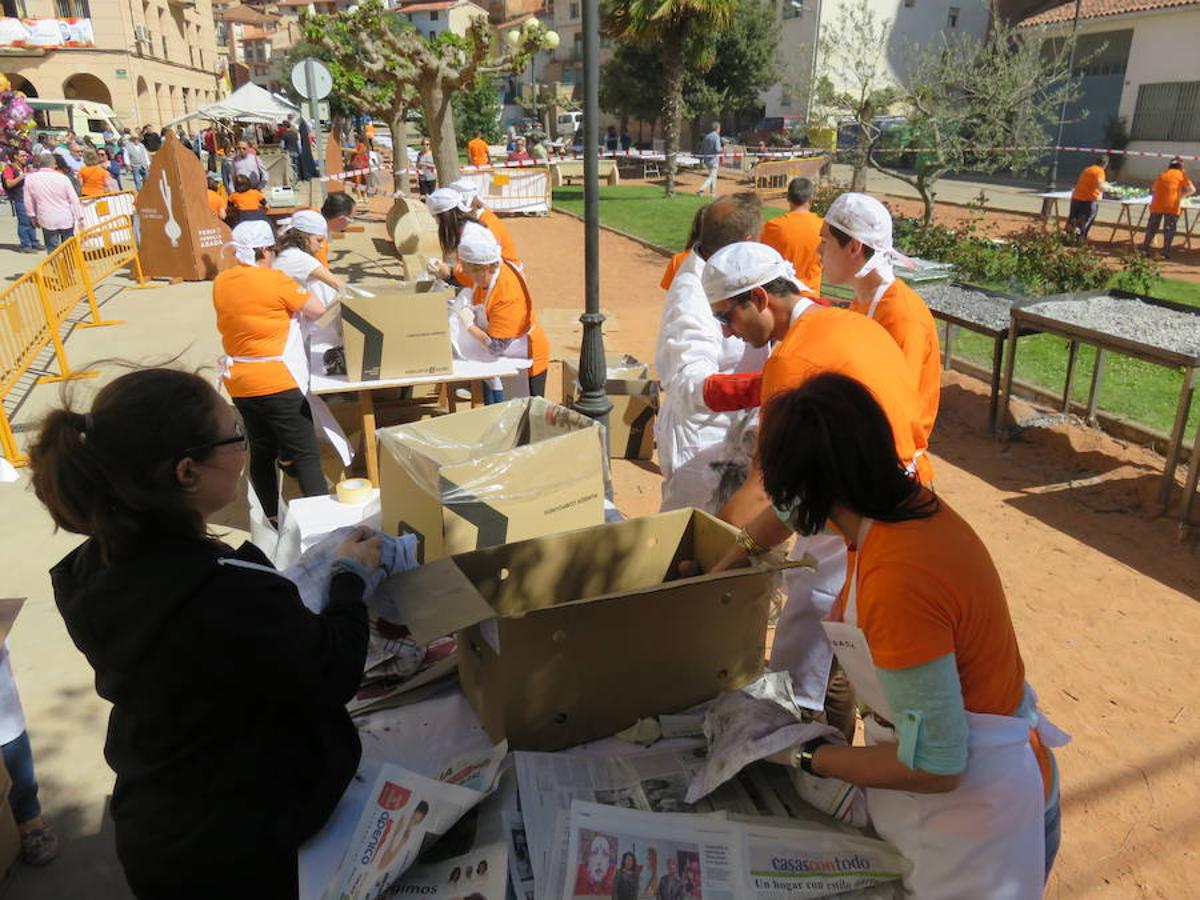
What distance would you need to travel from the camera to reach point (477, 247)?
16.4 ft

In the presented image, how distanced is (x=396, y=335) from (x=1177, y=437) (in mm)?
4975

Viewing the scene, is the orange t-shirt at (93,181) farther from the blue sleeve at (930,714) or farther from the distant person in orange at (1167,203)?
the distant person in orange at (1167,203)

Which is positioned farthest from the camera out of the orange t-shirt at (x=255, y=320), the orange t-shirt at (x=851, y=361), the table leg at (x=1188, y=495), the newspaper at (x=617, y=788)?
the table leg at (x=1188, y=495)

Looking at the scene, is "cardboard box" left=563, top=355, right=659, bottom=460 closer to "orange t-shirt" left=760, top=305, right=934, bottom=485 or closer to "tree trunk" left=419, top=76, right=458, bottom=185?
"orange t-shirt" left=760, top=305, right=934, bottom=485

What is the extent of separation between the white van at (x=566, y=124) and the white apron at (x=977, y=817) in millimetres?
46876

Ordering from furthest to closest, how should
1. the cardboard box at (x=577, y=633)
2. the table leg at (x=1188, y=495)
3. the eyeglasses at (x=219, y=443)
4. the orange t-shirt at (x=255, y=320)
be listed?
the table leg at (x=1188, y=495) < the orange t-shirt at (x=255, y=320) < the cardboard box at (x=577, y=633) < the eyeglasses at (x=219, y=443)

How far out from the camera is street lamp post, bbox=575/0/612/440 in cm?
524

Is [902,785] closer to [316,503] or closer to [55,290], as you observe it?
[316,503]

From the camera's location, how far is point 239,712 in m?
1.54

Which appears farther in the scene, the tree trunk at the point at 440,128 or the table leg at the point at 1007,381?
the tree trunk at the point at 440,128

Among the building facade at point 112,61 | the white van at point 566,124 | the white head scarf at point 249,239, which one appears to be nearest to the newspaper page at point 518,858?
the white head scarf at point 249,239

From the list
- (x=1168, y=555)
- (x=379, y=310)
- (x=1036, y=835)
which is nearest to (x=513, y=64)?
(x=379, y=310)

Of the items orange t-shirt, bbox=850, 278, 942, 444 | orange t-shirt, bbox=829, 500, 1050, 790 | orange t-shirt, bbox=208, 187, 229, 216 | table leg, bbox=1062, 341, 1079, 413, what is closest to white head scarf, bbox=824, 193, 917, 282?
orange t-shirt, bbox=850, 278, 942, 444

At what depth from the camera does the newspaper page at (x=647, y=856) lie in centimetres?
157
